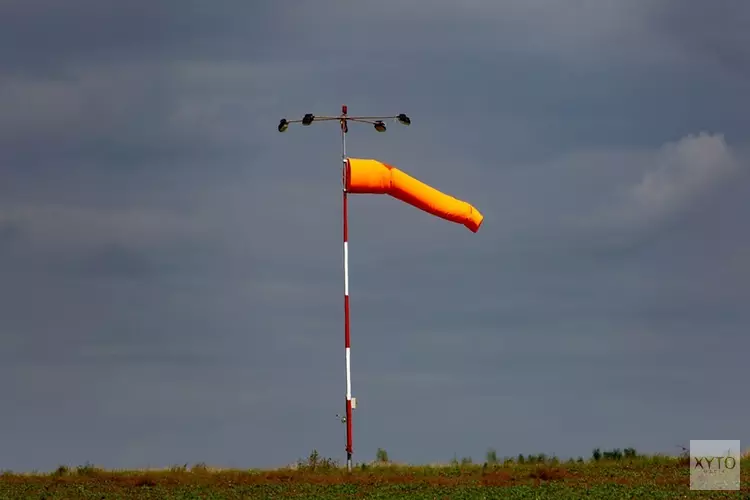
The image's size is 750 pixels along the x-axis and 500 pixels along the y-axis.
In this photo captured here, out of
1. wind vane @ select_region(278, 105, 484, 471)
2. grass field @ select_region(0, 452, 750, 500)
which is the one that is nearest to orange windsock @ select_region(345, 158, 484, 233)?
wind vane @ select_region(278, 105, 484, 471)

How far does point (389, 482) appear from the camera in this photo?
117ft

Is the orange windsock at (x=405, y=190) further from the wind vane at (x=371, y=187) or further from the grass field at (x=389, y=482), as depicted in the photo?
the grass field at (x=389, y=482)

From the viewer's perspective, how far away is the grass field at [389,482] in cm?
3266

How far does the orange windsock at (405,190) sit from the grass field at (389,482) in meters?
9.53

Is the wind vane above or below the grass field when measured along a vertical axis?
above

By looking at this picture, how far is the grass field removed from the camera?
32656mm

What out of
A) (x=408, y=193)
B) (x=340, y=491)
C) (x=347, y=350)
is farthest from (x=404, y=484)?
(x=408, y=193)

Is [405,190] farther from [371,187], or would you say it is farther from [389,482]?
[389,482]

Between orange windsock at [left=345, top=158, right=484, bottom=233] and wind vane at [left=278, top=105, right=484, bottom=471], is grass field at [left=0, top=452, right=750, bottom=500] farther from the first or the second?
orange windsock at [left=345, top=158, right=484, bottom=233]

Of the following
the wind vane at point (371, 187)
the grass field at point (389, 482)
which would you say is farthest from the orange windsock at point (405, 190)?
the grass field at point (389, 482)

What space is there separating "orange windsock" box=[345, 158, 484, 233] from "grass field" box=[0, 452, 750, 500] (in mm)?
9529

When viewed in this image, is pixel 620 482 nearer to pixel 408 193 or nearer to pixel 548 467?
pixel 548 467

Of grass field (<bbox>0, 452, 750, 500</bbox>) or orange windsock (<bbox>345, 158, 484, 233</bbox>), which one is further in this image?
orange windsock (<bbox>345, 158, 484, 233</bbox>)

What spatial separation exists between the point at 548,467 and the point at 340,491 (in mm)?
10171
